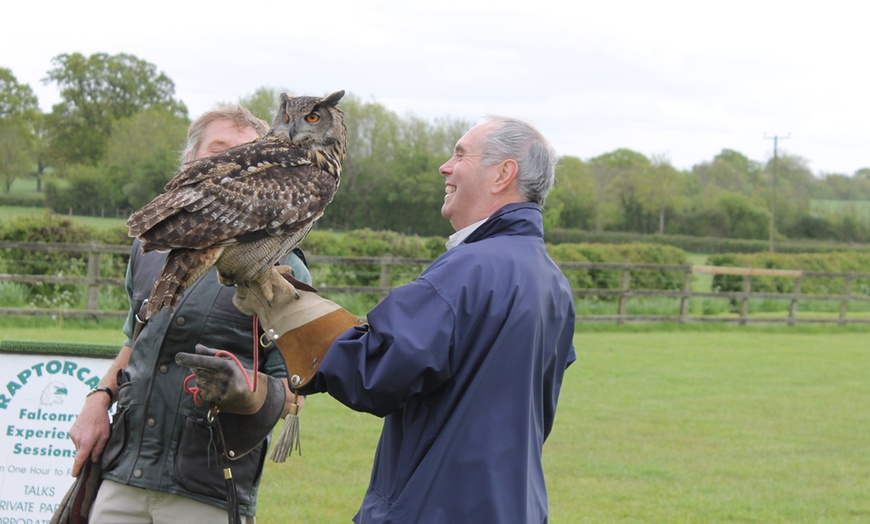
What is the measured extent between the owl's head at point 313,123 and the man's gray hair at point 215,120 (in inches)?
11.5

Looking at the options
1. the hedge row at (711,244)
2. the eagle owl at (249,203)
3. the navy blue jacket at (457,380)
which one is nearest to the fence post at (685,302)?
the eagle owl at (249,203)

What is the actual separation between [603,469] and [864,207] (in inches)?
2741

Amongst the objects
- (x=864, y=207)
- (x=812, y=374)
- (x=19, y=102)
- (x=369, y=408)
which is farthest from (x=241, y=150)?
(x=864, y=207)

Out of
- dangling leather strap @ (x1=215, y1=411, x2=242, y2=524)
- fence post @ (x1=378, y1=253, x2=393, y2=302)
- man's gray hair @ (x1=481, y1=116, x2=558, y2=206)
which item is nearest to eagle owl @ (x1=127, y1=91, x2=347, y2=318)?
dangling leather strap @ (x1=215, y1=411, x2=242, y2=524)

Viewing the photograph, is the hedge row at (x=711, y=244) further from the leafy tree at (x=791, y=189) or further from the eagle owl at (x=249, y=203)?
the eagle owl at (x=249, y=203)

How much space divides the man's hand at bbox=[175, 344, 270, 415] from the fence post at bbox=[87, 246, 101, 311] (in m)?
12.2

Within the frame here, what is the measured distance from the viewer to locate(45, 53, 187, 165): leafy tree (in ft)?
120

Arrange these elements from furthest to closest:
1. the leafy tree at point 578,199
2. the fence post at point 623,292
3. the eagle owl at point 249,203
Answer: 1. the leafy tree at point 578,199
2. the fence post at point 623,292
3. the eagle owl at point 249,203

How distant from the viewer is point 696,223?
204 feet

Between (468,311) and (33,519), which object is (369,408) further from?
(33,519)

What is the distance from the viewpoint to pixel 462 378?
2.47m

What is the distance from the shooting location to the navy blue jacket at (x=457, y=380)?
7.81ft

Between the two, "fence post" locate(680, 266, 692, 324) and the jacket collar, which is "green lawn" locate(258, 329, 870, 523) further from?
"fence post" locate(680, 266, 692, 324)

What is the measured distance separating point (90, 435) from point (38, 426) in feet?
5.61
